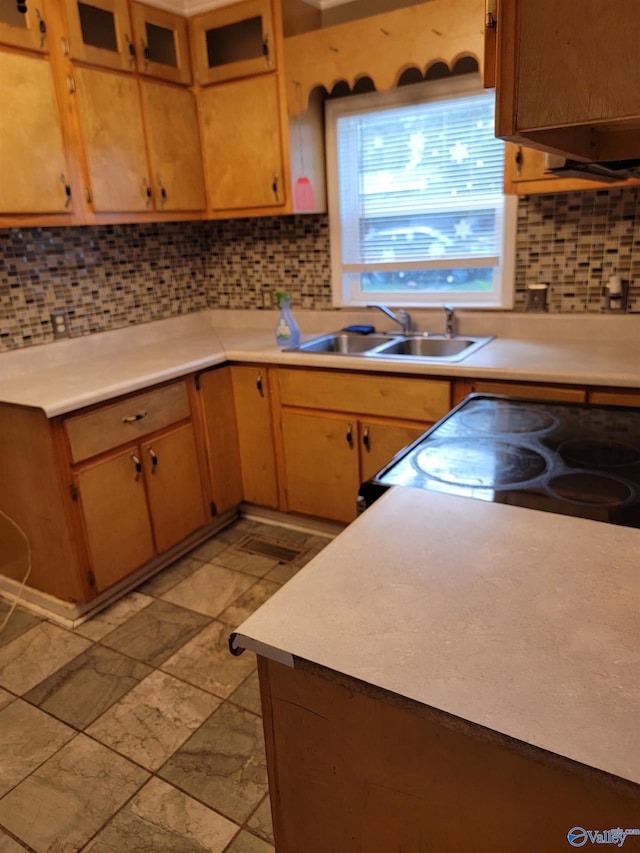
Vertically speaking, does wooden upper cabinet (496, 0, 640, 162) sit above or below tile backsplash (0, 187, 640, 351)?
above

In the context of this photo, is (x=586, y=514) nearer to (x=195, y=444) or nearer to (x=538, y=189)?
(x=538, y=189)

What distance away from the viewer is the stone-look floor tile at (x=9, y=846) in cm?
150

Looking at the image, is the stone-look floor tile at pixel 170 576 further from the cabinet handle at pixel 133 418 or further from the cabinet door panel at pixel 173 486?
the cabinet handle at pixel 133 418

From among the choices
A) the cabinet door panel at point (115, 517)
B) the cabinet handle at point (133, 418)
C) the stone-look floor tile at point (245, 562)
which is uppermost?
the cabinet handle at point (133, 418)

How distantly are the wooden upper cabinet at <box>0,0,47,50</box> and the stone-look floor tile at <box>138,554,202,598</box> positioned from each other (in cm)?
209

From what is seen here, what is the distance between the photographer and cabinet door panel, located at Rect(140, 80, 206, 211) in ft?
8.87

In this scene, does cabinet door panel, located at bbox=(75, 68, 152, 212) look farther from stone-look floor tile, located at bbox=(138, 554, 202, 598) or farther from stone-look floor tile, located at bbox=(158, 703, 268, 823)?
stone-look floor tile, located at bbox=(158, 703, 268, 823)

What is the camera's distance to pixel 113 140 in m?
2.53

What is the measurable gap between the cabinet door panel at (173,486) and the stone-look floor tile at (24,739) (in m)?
0.82

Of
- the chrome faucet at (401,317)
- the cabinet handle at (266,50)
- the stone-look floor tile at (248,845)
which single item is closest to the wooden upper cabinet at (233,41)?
the cabinet handle at (266,50)

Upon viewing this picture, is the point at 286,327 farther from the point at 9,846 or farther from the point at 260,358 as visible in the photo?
the point at 9,846

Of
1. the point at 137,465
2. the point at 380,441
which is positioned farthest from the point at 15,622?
the point at 380,441

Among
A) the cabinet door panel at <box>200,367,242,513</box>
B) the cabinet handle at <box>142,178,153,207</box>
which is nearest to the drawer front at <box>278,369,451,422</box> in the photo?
the cabinet door panel at <box>200,367,242,513</box>

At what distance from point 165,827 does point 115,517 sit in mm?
1147
